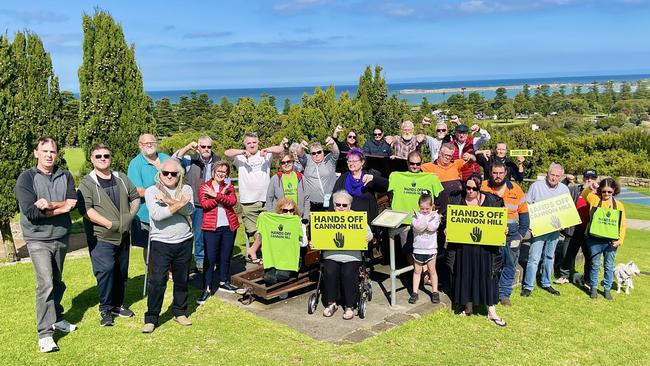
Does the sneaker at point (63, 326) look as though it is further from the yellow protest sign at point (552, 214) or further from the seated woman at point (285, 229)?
the yellow protest sign at point (552, 214)

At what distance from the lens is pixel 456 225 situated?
676 cm

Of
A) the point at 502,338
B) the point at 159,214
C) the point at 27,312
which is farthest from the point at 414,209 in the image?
the point at 27,312

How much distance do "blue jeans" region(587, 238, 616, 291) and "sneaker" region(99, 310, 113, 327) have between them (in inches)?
278

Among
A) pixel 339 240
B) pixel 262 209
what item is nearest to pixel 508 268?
pixel 339 240

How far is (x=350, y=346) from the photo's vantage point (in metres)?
5.97

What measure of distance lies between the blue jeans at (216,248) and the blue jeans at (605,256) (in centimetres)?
552

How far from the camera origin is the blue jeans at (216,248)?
732cm


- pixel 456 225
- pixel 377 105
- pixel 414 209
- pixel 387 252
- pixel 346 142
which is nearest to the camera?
pixel 456 225

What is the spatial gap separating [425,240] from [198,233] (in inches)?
146

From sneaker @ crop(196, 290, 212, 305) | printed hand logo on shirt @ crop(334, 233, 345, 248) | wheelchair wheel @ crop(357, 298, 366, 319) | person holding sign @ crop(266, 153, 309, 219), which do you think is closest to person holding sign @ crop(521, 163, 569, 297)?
wheelchair wheel @ crop(357, 298, 366, 319)

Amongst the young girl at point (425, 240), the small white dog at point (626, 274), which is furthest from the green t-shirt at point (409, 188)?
the small white dog at point (626, 274)

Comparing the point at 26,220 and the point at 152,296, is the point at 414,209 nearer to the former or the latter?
the point at 152,296

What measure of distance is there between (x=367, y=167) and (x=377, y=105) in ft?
97.1

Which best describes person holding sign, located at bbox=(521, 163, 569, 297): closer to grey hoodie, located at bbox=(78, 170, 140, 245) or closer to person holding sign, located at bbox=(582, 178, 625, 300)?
person holding sign, located at bbox=(582, 178, 625, 300)
